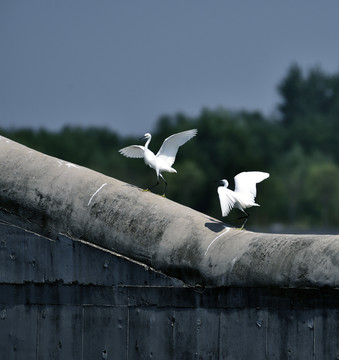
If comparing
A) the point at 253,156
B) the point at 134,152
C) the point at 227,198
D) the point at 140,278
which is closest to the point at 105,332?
the point at 140,278

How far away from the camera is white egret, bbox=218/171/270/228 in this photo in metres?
10.5

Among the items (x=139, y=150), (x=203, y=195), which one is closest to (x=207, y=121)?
(x=203, y=195)

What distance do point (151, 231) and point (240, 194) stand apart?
1188mm

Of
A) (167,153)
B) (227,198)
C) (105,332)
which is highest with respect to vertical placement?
(167,153)

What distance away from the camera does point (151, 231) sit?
33.1ft

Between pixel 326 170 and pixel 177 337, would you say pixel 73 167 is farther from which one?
pixel 326 170

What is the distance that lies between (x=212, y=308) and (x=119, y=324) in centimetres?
101

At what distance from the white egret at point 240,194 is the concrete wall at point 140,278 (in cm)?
39

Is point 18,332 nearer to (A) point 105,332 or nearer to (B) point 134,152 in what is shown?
(A) point 105,332

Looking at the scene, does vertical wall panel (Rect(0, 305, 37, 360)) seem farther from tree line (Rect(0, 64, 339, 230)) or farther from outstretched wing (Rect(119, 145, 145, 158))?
tree line (Rect(0, 64, 339, 230))

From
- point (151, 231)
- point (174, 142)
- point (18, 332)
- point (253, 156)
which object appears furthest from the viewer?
point (253, 156)

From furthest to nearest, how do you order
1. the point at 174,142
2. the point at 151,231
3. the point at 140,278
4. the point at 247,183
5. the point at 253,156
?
the point at 253,156 < the point at 174,142 < the point at 247,183 < the point at 151,231 < the point at 140,278

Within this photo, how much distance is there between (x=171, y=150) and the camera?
486 inches

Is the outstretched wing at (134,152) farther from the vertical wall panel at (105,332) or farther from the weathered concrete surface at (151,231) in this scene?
the vertical wall panel at (105,332)
